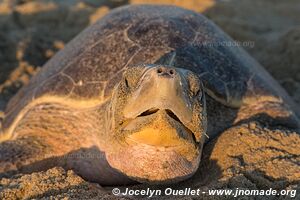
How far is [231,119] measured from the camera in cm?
269

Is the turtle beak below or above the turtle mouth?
above

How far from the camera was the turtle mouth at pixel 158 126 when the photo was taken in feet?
5.96

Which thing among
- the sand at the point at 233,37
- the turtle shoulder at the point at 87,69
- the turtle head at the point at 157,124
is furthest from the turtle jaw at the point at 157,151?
the turtle shoulder at the point at 87,69

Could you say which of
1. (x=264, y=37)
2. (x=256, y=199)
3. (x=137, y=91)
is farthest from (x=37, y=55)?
(x=256, y=199)

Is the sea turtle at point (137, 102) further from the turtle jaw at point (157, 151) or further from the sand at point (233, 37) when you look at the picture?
the sand at point (233, 37)

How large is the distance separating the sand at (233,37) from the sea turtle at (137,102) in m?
0.20

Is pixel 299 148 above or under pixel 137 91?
under

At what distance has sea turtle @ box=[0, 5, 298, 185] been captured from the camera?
1.91 metres

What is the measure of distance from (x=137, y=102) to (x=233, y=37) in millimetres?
3416

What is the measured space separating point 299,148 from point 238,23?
3378 mm

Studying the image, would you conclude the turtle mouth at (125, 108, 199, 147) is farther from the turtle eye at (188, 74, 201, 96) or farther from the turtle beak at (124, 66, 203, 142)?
the turtle eye at (188, 74, 201, 96)

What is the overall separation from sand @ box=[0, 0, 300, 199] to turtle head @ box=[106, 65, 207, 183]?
14cm

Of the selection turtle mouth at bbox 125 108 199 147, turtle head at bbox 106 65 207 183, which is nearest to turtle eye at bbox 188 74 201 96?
turtle head at bbox 106 65 207 183

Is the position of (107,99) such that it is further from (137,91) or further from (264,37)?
(264,37)
